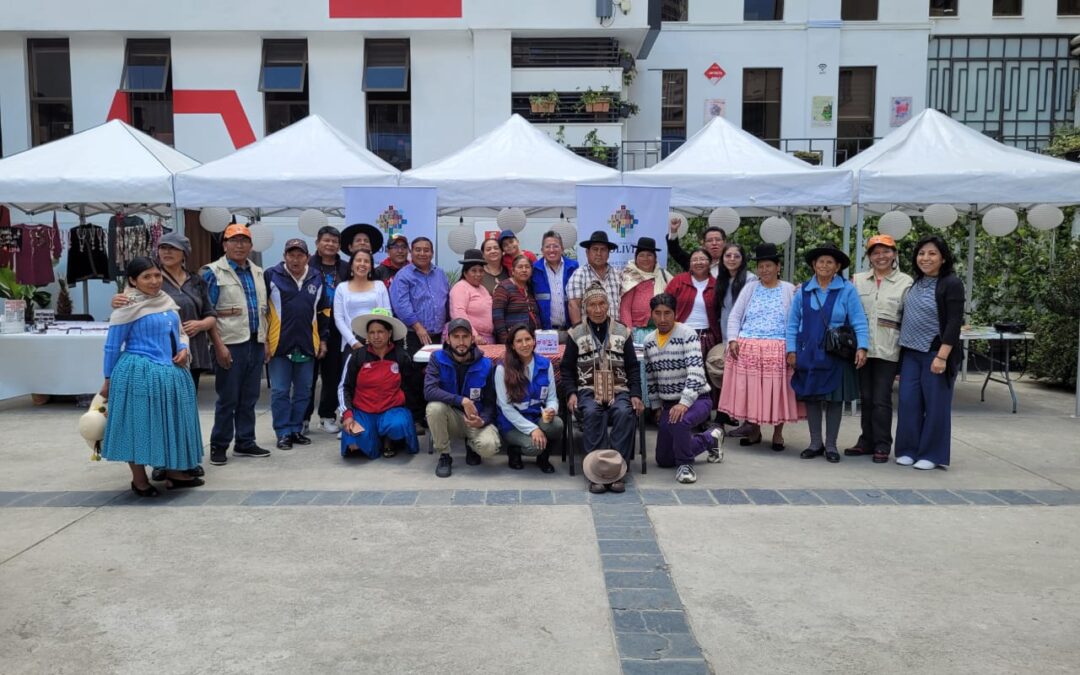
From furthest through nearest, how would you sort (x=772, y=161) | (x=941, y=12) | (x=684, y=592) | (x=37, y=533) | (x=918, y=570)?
(x=941, y=12)
(x=772, y=161)
(x=37, y=533)
(x=918, y=570)
(x=684, y=592)

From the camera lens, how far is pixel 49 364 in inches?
345

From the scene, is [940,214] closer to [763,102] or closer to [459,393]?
[763,102]

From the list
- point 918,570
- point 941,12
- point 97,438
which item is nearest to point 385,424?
point 97,438

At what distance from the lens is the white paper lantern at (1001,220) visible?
995 cm

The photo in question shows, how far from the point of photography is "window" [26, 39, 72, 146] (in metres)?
15.1

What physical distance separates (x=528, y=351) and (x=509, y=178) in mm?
3353

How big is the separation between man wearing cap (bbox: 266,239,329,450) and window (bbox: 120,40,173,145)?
9648mm

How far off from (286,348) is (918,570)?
494 cm

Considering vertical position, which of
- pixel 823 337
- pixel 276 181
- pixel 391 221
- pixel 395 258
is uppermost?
pixel 276 181

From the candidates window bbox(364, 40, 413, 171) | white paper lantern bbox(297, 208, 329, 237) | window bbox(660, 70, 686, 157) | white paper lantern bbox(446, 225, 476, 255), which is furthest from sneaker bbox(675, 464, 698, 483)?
window bbox(660, 70, 686, 157)

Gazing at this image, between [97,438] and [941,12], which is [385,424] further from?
[941,12]

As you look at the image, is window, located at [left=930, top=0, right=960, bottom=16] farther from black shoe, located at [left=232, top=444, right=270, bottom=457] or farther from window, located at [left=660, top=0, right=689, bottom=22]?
black shoe, located at [left=232, top=444, right=270, bottom=457]

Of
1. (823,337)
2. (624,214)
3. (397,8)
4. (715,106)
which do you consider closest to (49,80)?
(397,8)

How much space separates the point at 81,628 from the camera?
138 inches
